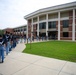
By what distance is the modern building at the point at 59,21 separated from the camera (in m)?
31.2

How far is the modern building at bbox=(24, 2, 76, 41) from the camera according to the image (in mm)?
31219

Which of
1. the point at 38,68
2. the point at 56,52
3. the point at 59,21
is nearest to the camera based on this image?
the point at 38,68

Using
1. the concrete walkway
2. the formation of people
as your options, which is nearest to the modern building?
the formation of people

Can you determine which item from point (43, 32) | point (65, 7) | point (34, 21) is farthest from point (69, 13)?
point (34, 21)

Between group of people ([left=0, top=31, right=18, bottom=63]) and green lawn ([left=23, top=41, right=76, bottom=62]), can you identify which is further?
green lawn ([left=23, top=41, right=76, bottom=62])

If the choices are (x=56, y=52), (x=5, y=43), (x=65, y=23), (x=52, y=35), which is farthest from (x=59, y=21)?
(x=5, y=43)

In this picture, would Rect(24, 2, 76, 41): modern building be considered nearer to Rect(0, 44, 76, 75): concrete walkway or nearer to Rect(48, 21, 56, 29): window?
Rect(48, 21, 56, 29): window

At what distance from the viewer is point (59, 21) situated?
1344 inches

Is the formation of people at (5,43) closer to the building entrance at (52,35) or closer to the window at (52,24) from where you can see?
the building entrance at (52,35)

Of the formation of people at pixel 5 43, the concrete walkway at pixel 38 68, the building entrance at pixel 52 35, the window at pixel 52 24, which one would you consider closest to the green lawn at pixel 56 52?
the concrete walkway at pixel 38 68

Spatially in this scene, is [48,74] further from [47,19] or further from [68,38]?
[47,19]

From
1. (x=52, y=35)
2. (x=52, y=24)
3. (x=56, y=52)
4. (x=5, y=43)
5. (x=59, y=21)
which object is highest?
(x=59, y=21)

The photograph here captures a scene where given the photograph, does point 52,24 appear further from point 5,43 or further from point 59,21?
point 5,43

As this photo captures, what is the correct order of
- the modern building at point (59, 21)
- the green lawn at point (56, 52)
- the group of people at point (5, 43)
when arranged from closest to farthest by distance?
the group of people at point (5, 43) < the green lawn at point (56, 52) < the modern building at point (59, 21)
